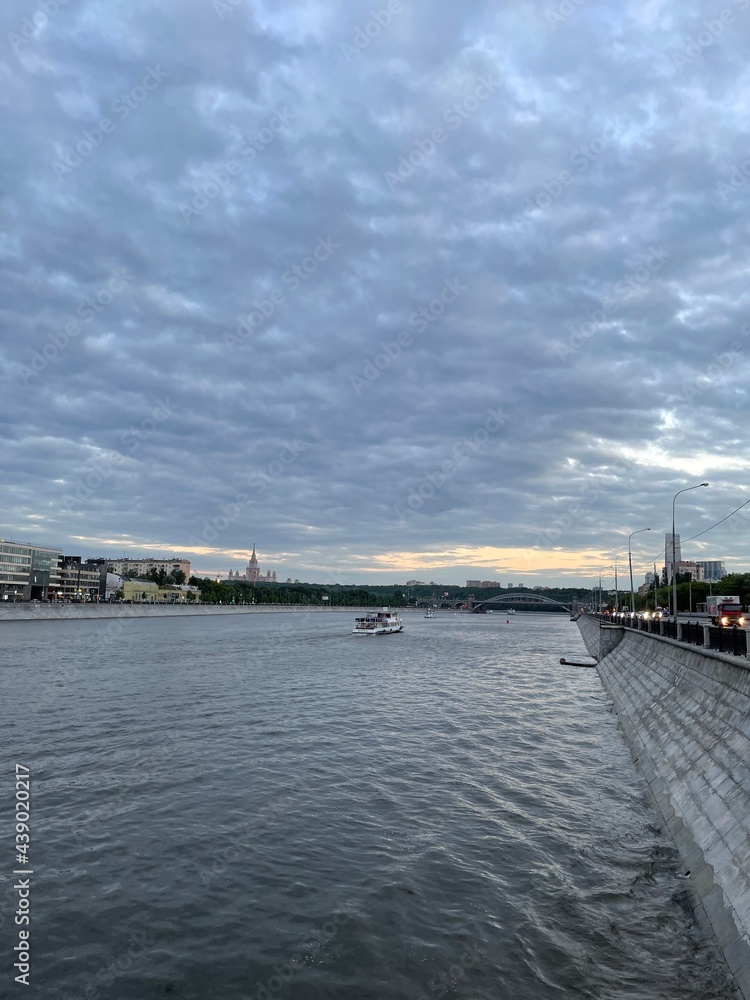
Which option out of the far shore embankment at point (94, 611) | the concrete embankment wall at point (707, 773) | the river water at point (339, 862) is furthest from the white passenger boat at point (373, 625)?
the concrete embankment wall at point (707, 773)

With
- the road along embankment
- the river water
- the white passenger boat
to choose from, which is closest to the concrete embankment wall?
the river water

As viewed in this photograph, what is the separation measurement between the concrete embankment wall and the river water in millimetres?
548

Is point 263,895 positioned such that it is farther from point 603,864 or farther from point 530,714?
point 530,714

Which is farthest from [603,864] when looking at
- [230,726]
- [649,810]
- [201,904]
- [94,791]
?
[230,726]

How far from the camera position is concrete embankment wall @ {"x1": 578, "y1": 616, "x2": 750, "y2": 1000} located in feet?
34.2

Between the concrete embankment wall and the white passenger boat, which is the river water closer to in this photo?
the concrete embankment wall

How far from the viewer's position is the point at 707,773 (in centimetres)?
1491

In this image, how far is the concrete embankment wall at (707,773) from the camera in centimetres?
1042

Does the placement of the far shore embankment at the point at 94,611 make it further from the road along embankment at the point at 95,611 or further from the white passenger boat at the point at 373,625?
the white passenger boat at the point at 373,625

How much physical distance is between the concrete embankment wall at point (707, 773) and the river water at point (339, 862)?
0.55 metres

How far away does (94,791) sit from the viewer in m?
17.7

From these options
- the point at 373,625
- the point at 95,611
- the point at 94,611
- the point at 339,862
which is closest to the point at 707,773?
the point at 339,862

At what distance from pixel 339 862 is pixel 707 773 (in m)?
8.72

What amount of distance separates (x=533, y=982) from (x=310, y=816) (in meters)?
7.87
